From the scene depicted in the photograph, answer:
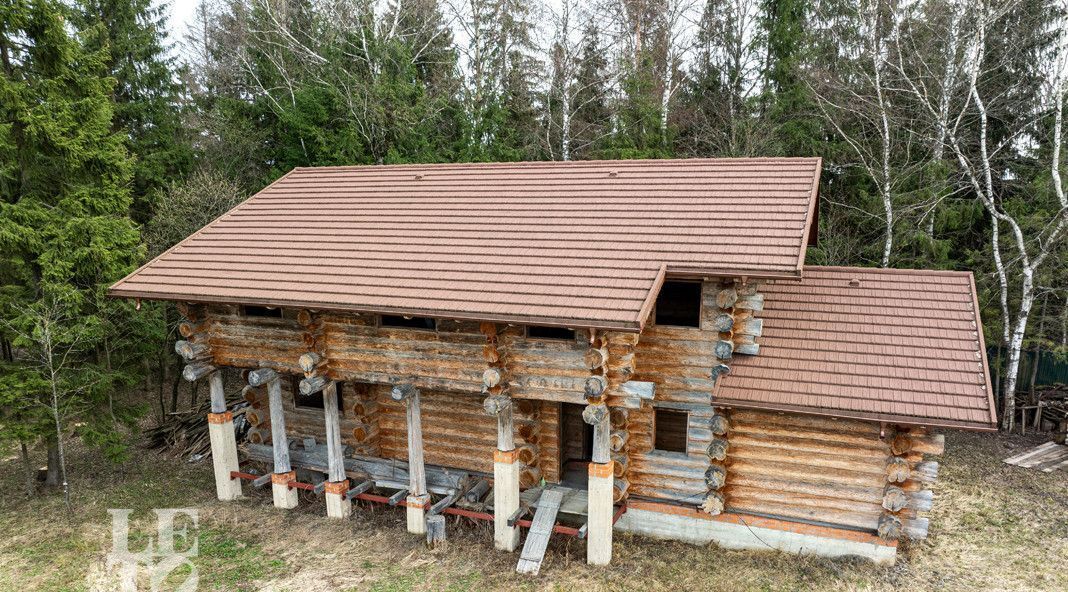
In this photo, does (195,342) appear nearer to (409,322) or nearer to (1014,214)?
(409,322)

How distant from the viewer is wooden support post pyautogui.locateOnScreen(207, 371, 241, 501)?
1242cm

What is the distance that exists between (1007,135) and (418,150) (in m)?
21.3

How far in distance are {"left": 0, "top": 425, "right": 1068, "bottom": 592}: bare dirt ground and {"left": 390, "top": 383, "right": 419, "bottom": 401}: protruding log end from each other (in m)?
2.92

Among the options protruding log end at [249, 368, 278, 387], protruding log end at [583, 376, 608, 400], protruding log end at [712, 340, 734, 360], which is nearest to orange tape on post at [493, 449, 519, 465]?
protruding log end at [583, 376, 608, 400]

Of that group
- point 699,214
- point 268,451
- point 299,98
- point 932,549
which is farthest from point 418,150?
point 932,549

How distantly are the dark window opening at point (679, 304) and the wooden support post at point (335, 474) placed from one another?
6673mm

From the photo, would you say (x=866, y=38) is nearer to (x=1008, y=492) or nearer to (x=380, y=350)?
(x=1008, y=492)

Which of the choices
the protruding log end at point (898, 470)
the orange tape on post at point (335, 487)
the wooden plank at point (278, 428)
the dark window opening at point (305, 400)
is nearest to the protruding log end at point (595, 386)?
the protruding log end at point (898, 470)

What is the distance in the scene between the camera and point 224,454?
12.6 m

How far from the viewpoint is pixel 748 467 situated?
10250 millimetres

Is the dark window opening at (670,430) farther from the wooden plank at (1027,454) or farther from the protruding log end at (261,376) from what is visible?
the wooden plank at (1027,454)

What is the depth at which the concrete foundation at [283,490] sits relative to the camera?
483 inches
